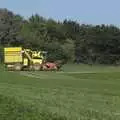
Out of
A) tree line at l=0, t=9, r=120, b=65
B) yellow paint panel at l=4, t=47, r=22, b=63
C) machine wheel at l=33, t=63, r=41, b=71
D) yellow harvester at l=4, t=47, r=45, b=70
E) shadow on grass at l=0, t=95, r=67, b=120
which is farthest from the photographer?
tree line at l=0, t=9, r=120, b=65

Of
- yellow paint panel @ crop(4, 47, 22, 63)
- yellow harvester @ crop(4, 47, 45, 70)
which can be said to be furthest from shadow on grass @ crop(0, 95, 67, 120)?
yellow paint panel @ crop(4, 47, 22, 63)

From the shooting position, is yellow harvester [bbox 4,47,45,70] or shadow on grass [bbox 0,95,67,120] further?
yellow harvester [bbox 4,47,45,70]

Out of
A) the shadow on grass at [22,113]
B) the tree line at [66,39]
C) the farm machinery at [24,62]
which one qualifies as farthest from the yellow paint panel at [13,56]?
the shadow on grass at [22,113]

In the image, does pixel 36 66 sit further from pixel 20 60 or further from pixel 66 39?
pixel 66 39

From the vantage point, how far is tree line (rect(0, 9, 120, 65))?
311 feet

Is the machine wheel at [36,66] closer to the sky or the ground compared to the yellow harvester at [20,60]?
closer to the ground

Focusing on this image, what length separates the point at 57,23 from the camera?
121625 mm

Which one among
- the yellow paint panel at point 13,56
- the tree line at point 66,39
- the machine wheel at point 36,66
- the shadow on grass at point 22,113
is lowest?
the machine wheel at point 36,66

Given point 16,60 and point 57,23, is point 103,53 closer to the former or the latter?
point 57,23

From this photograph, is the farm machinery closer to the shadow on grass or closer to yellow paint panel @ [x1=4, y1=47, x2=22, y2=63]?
yellow paint panel @ [x1=4, y1=47, x2=22, y2=63]

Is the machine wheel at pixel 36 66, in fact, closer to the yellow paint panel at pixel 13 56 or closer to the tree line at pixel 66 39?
the yellow paint panel at pixel 13 56

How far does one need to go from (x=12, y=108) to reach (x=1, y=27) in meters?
91.8

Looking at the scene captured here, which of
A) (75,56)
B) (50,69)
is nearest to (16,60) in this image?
(50,69)

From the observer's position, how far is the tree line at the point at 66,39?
9481 cm
